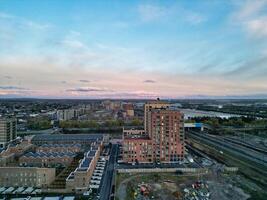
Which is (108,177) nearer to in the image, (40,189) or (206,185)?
(40,189)

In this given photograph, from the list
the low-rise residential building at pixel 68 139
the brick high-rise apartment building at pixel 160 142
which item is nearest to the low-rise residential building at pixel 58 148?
the low-rise residential building at pixel 68 139

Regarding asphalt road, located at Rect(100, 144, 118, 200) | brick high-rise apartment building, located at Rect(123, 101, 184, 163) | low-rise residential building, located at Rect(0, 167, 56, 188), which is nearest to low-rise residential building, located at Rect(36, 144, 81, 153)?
asphalt road, located at Rect(100, 144, 118, 200)

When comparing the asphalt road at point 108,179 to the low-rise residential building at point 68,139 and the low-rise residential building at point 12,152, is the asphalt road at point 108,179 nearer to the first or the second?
the low-rise residential building at point 68,139

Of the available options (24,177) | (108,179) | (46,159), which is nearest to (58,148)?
(46,159)

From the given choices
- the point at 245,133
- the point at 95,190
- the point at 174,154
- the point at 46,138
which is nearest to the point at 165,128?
the point at 174,154

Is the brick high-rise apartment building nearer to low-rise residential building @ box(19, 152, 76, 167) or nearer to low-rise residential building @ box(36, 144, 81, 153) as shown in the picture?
low-rise residential building @ box(19, 152, 76, 167)

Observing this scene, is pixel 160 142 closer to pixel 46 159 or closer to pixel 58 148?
pixel 46 159

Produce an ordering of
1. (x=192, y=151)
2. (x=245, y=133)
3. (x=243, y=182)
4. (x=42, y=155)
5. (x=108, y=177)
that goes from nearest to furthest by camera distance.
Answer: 1. (x=243, y=182)
2. (x=108, y=177)
3. (x=42, y=155)
4. (x=192, y=151)
5. (x=245, y=133)

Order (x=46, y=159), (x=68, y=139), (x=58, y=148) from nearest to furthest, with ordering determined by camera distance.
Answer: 1. (x=46, y=159)
2. (x=58, y=148)
3. (x=68, y=139)
